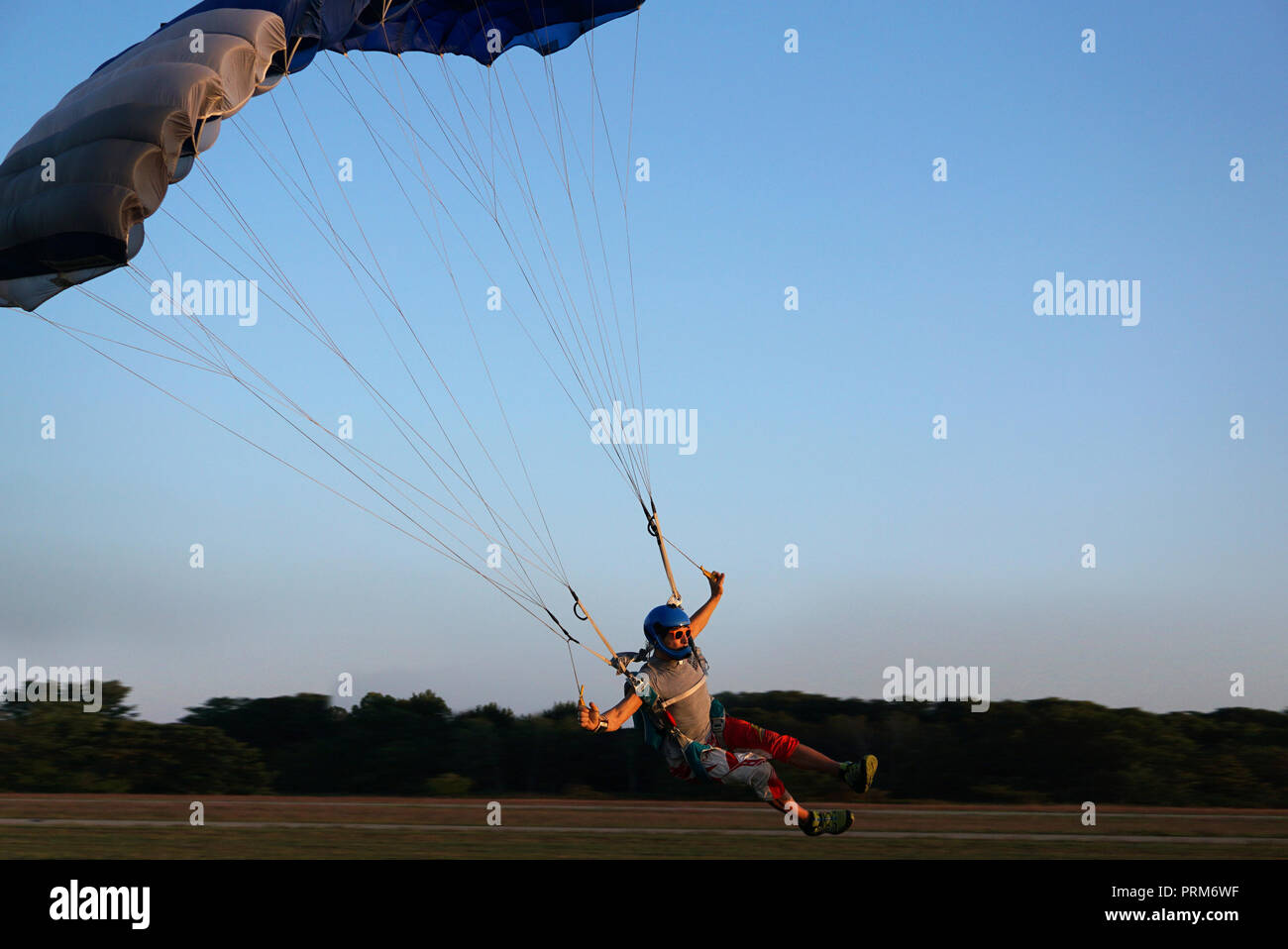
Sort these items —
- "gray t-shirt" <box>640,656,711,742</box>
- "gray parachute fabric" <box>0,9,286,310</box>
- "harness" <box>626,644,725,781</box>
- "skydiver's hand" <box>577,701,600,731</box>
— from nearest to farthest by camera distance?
"skydiver's hand" <box>577,701,600,731</box>
"harness" <box>626,644,725,781</box>
"gray t-shirt" <box>640,656,711,742</box>
"gray parachute fabric" <box>0,9,286,310</box>

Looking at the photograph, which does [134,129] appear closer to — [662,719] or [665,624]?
[665,624]

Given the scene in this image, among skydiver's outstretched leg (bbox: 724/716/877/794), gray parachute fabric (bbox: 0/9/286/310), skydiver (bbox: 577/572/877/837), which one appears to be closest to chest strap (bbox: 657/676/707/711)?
skydiver (bbox: 577/572/877/837)

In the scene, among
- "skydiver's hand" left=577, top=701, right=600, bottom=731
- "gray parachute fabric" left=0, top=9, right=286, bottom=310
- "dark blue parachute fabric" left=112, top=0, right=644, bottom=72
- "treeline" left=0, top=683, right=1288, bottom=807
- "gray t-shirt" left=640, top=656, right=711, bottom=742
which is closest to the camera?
"skydiver's hand" left=577, top=701, right=600, bottom=731

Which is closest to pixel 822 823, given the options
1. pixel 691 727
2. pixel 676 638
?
pixel 691 727

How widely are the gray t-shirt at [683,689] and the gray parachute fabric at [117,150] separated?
237 inches

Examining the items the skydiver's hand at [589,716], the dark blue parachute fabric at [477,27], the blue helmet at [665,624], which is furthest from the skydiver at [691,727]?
the dark blue parachute fabric at [477,27]

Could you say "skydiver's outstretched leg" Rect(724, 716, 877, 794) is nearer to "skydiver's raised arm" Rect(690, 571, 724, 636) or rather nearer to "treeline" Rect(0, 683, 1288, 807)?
"skydiver's raised arm" Rect(690, 571, 724, 636)

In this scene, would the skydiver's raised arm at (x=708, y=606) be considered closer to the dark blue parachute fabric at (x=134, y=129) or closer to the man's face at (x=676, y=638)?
the man's face at (x=676, y=638)

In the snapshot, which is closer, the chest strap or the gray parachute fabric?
the chest strap

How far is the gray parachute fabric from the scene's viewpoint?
1064 cm

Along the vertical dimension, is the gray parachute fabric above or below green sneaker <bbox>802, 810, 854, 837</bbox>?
above

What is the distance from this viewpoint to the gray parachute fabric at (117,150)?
419 inches

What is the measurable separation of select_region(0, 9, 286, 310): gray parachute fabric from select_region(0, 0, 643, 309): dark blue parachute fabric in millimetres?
11
